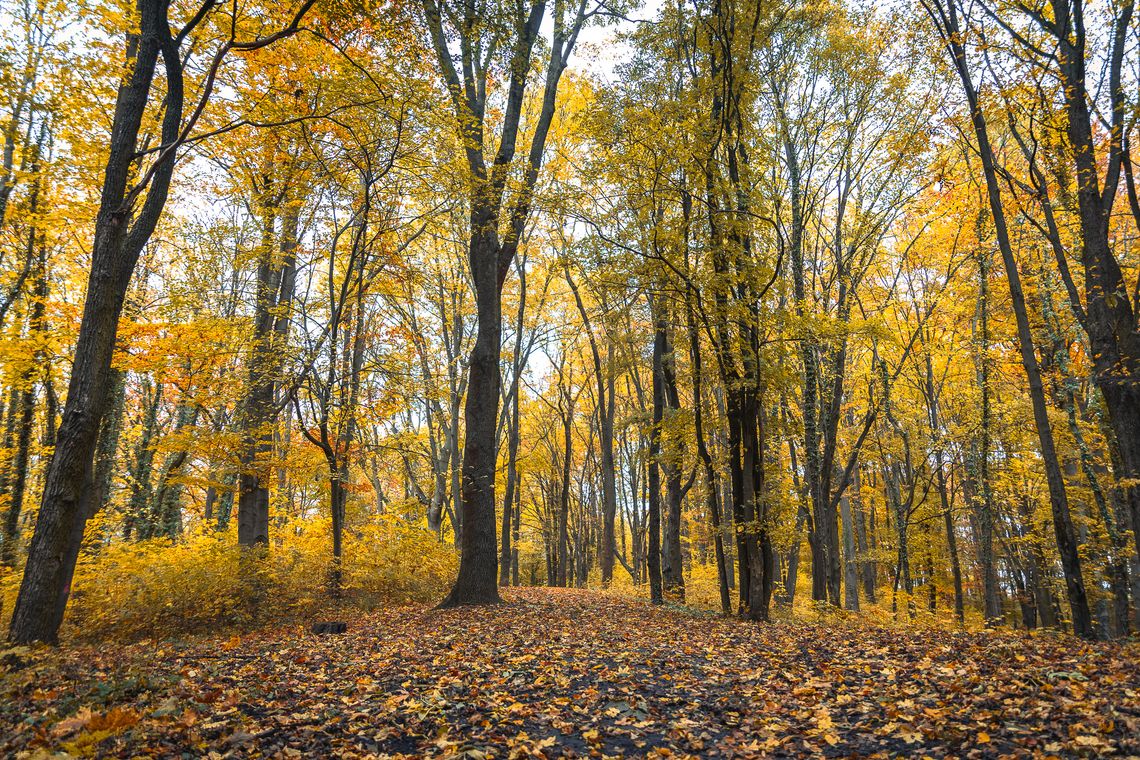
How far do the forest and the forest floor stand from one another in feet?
0.15

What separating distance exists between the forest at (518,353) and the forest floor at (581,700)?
1.7 inches

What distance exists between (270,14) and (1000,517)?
22.6 meters

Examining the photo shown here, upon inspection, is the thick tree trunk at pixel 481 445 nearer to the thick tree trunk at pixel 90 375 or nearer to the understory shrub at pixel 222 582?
the understory shrub at pixel 222 582

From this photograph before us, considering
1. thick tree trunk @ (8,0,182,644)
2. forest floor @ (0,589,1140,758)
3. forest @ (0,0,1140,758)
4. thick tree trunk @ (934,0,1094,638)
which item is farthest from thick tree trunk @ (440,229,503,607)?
thick tree trunk @ (934,0,1094,638)

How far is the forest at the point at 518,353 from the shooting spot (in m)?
4.23

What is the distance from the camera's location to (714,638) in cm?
738

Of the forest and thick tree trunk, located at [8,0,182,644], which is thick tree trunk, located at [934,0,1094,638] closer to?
the forest

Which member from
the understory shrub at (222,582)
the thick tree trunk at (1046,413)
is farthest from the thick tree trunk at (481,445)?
the thick tree trunk at (1046,413)

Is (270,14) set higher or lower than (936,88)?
lower

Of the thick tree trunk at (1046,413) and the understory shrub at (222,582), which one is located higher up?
the thick tree trunk at (1046,413)

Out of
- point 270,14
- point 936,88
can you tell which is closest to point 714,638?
point 270,14

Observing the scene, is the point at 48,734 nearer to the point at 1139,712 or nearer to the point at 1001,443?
the point at 1139,712

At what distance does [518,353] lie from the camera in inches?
683

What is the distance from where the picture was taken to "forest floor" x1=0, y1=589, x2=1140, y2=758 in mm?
3287
